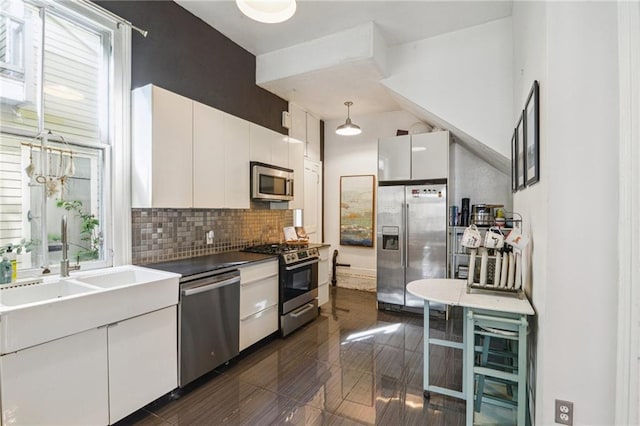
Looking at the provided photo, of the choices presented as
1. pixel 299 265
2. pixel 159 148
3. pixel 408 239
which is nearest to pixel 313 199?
pixel 408 239

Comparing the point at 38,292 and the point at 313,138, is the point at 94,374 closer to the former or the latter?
the point at 38,292

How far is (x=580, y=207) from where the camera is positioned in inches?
55.9

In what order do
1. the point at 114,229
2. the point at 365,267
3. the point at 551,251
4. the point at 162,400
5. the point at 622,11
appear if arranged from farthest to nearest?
the point at 365,267
the point at 114,229
the point at 162,400
the point at 551,251
the point at 622,11

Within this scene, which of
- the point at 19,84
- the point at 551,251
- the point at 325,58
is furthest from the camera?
the point at 325,58

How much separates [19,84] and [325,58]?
2661mm

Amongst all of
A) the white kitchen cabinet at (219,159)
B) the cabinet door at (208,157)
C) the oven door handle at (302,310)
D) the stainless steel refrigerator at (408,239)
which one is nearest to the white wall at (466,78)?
the stainless steel refrigerator at (408,239)

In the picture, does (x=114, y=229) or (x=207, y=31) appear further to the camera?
(x=207, y=31)

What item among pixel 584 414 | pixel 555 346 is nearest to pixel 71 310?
pixel 555 346

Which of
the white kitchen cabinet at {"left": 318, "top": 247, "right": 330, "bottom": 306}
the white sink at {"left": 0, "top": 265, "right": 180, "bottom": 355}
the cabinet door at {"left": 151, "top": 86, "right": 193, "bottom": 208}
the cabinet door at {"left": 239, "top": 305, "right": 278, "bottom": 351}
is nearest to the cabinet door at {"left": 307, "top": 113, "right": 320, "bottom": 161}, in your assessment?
the white kitchen cabinet at {"left": 318, "top": 247, "right": 330, "bottom": 306}

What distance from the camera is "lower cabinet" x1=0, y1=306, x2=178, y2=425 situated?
1.48m

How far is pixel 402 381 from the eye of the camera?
8.11ft

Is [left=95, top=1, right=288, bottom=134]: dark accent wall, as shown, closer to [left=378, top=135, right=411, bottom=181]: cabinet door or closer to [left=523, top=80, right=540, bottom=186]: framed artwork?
[left=378, top=135, right=411, bottom=181]: cabinet door

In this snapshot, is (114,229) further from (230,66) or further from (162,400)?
(230,66)

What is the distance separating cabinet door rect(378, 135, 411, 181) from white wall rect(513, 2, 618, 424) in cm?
265
